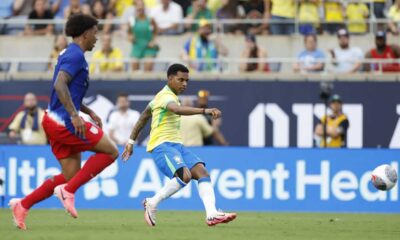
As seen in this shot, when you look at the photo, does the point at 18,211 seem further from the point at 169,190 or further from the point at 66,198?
the point at 169,190

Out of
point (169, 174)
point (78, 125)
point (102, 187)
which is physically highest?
point (78, 125)

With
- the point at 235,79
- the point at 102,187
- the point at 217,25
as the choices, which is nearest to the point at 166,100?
the point at 102,187

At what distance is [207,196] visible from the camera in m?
13.9

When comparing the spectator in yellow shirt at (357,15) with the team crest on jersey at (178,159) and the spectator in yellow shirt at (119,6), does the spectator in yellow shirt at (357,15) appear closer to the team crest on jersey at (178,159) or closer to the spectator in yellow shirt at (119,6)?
the spectator in yellow shirt at (119,6)

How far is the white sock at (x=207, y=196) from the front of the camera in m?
13.8

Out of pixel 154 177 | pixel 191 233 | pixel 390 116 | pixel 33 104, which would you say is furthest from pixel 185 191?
pixel 191 233

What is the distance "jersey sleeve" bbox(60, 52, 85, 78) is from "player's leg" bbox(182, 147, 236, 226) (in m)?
2.22

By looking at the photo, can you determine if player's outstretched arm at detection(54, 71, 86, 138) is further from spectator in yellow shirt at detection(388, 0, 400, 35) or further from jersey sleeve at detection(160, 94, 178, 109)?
spectator in yellow shirt at detection(388, 0, 400, 35)

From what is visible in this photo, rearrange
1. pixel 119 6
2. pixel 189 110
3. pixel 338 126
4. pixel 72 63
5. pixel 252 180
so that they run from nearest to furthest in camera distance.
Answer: pixel 72 63 < pixel 189 110 < pixel 252 180 < pixel 338 126 < pixel 119 6

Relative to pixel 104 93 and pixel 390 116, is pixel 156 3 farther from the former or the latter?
pixel 390 116

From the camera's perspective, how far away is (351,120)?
77.3ft

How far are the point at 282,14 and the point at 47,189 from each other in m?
12.3

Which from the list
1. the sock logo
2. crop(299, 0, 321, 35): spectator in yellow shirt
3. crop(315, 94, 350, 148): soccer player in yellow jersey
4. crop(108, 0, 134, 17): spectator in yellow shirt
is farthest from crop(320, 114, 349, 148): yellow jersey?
crop(108, 0, 134, 17): spectator in yellow shirt

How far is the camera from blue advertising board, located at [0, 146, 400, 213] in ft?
65.8
